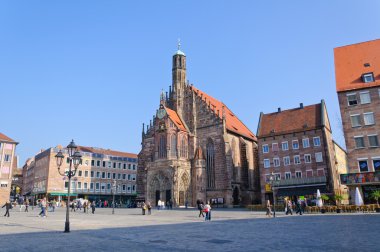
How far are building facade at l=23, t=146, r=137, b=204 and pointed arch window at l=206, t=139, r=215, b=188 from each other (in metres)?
25.4

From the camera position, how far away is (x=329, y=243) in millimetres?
11320

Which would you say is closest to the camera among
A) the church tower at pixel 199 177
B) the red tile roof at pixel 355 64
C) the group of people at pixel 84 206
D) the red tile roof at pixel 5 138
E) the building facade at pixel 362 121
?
the building facade at pixel 362 121

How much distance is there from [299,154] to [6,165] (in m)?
60.3

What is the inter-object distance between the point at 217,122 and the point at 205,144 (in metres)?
4.52

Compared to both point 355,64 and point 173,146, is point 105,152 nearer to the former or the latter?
point 173,146

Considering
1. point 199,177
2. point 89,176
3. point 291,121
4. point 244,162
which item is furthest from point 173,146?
point 89,176

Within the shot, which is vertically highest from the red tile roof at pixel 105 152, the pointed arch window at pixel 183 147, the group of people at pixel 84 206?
the red tile roof at pixel 105 152

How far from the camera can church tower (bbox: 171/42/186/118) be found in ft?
207

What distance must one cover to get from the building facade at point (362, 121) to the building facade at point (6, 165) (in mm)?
64949

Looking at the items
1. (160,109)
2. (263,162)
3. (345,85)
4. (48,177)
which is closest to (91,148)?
(48,177)

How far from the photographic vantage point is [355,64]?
43.2 meters

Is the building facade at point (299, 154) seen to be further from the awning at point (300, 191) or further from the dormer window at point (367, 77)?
the dormer window at point (367, 77)

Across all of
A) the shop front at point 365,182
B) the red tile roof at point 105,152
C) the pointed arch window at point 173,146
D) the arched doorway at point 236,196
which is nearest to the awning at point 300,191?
the shop front at point 365,182

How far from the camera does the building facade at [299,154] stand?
44906 mm
